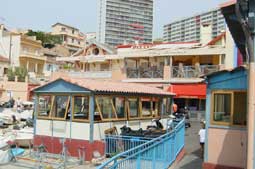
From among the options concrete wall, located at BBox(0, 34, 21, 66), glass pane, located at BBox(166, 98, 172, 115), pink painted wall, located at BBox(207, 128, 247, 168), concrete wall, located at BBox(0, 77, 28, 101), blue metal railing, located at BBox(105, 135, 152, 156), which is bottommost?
blue metal railing, located at BBox(105, 135, 152, 156)

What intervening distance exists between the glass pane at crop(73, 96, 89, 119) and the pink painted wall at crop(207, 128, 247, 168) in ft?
19.6

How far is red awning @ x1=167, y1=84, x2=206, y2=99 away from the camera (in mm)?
34156

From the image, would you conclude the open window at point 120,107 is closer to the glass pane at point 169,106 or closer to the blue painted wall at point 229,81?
the glass pane at point 169,106

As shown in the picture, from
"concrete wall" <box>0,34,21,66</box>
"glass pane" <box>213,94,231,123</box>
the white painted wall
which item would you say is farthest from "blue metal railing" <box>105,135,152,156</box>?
"concrete wall" <box>0,34,21,66</box>

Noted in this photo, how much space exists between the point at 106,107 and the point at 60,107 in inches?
77.8

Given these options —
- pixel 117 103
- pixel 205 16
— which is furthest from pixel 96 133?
pixel 205 16

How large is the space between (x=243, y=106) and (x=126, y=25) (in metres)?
78.2

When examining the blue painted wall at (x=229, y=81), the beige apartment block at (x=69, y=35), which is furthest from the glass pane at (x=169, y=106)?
the beige apartment block at (x=69, y=35)

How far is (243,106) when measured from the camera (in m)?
9.88

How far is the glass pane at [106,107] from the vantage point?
1534cm

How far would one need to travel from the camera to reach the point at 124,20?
90.0 metres

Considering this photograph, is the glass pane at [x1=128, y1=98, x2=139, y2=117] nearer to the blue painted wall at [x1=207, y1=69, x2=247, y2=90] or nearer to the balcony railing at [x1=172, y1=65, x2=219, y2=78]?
the blue painted wall at [x1=207, y1=69, x2=247, y2=90]

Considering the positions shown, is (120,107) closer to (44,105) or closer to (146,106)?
(146,106)

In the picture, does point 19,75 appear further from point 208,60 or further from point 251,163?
point 251,163
